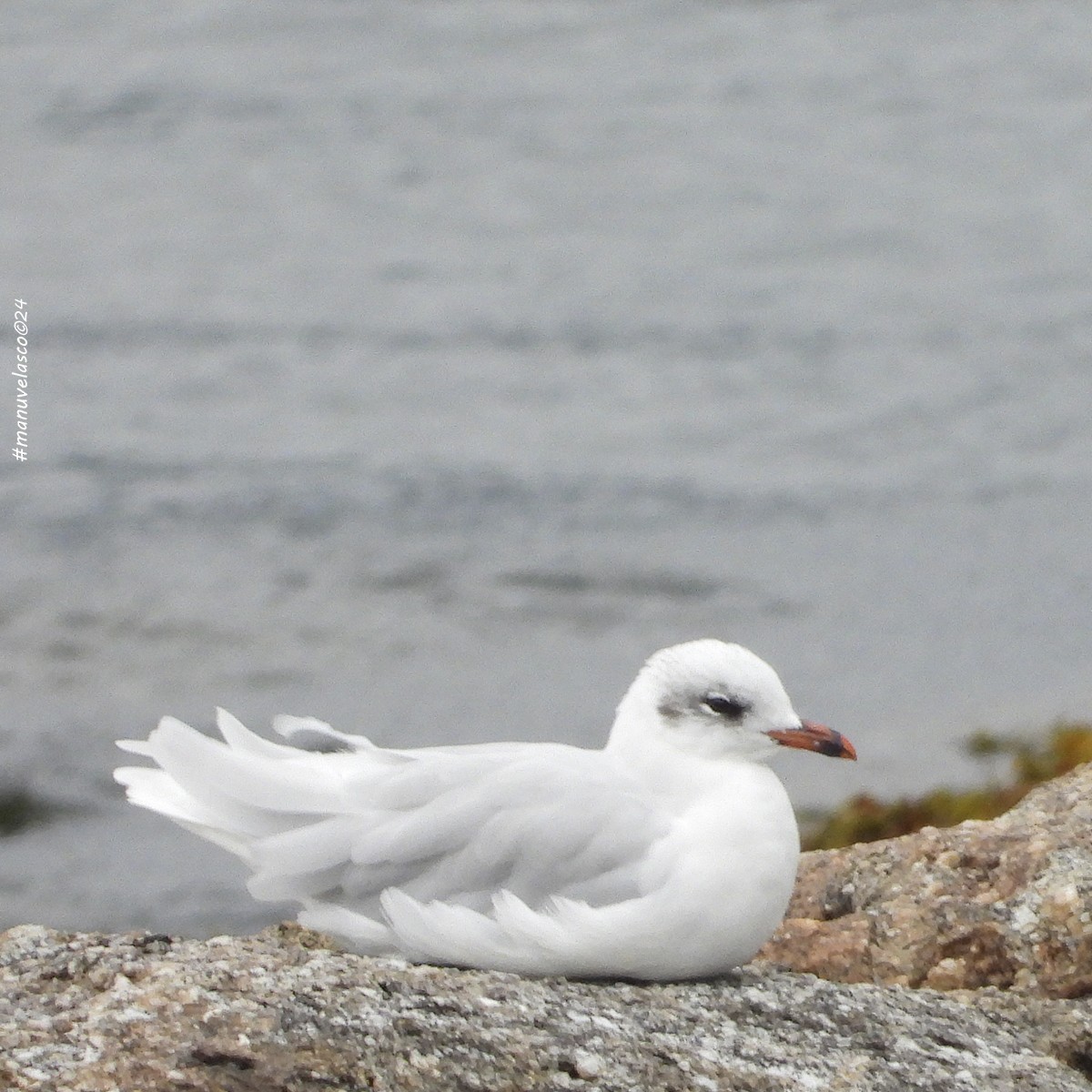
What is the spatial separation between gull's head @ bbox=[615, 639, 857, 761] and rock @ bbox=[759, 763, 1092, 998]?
2.16ft

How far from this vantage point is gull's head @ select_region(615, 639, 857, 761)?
6.13 m

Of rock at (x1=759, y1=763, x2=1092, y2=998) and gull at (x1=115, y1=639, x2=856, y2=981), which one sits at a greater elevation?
gull at (x1=115, y1=639, x2=856, y2=981)

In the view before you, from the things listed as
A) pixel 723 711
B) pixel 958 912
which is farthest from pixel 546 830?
pixel 958 912

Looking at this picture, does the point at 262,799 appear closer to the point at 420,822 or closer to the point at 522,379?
the point at 420,822

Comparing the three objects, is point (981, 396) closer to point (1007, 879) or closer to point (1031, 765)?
point (1031, 765)

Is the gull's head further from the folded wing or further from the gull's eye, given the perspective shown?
the folded wing

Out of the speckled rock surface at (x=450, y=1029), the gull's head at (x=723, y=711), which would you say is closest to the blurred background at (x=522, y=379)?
the gull's head at (x=723, y=711)

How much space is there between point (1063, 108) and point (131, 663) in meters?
15.0

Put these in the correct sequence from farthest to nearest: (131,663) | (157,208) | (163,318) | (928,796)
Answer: (157,208) < (163,318) < (131,663) < (928,796)

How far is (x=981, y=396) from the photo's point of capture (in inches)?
715

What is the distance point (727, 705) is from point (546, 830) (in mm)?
671

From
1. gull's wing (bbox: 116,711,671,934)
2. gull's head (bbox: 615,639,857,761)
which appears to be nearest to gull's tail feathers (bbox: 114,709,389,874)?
gull's wing (bbox: 116,711,671,934)

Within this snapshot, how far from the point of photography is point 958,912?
639 cm

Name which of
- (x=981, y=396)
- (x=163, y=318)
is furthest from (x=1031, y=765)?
(x=163, y=318)
